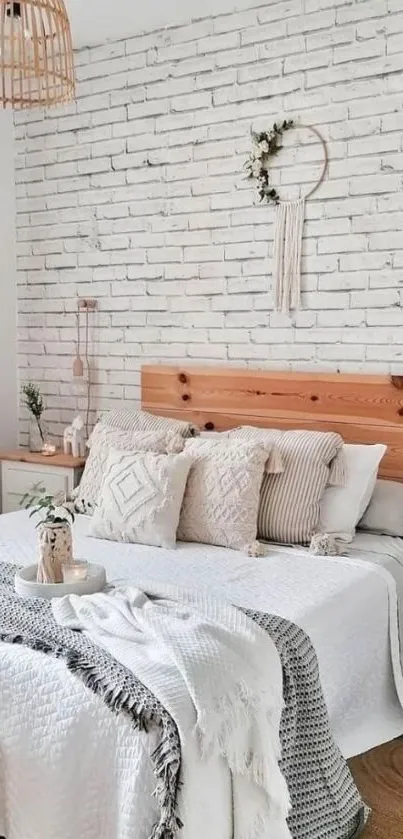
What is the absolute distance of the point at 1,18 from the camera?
7.34ft

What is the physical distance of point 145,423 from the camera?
380cm

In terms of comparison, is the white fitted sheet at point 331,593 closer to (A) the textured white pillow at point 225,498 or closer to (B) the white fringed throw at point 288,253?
(A) the textured white pillow at point 225,498

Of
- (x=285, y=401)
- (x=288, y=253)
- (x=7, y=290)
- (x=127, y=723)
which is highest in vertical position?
(x=288, y=253)

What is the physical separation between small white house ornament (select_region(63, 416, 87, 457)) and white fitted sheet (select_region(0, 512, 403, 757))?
1058 mm

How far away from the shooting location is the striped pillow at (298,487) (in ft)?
10.4

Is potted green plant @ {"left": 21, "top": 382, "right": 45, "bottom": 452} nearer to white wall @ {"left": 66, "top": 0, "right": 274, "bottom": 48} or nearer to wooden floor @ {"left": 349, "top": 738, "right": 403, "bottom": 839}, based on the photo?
white wall @ {"left": 66, "top": 0, "right": 274, "bottom": 48}

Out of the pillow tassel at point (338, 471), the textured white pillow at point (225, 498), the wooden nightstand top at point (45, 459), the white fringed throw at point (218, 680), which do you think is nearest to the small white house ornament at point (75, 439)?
the wooden nightstand top at point (45, 459)

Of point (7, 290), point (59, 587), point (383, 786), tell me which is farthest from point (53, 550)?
point (7, 290)

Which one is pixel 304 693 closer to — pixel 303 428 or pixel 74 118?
pixel 303 428

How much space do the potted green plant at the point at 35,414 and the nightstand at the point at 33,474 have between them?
174 mm

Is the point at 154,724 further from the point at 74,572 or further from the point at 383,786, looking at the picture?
the point at 383,786

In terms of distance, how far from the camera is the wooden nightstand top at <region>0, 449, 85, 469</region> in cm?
405

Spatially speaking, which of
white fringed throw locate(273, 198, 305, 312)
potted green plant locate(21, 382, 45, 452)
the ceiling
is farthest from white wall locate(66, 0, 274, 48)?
potted green plant locate(21, 382, 45, 452)

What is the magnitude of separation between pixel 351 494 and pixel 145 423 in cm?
101
